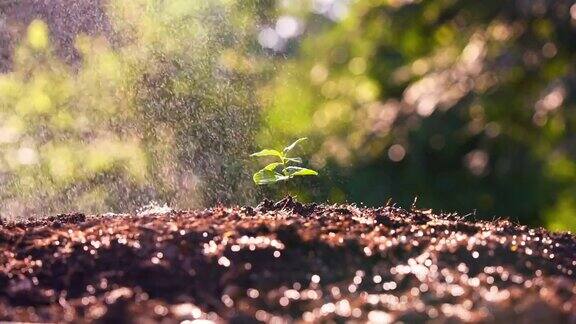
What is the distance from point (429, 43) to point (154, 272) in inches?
46.7

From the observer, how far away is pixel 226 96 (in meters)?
9.38

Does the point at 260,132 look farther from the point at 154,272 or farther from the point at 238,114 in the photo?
the point at 154,272

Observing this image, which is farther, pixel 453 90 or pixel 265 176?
pixel 265 176

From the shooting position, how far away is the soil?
2.12 metres

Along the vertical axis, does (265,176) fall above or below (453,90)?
above

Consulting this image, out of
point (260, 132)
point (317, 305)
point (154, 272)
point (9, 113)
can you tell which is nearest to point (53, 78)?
point (9, 113)

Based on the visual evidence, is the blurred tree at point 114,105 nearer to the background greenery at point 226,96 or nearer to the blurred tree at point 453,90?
the background greenery at point 226,96

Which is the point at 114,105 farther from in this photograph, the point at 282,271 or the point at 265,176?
the point at 282,271

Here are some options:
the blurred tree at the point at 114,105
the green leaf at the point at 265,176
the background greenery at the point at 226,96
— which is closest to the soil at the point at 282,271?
the background greenery at the point at 226,96

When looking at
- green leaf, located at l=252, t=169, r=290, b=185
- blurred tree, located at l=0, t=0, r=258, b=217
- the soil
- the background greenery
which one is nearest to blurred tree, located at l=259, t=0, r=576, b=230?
the background greenery

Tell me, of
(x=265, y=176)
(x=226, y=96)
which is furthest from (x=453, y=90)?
(x=226, y=96)

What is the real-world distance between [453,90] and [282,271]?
1.12m

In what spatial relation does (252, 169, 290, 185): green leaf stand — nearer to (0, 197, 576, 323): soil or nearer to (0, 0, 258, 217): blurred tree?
(0, 197, 576, 323): soil

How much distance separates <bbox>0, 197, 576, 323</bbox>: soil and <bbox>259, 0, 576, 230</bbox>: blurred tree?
0.32 metres
